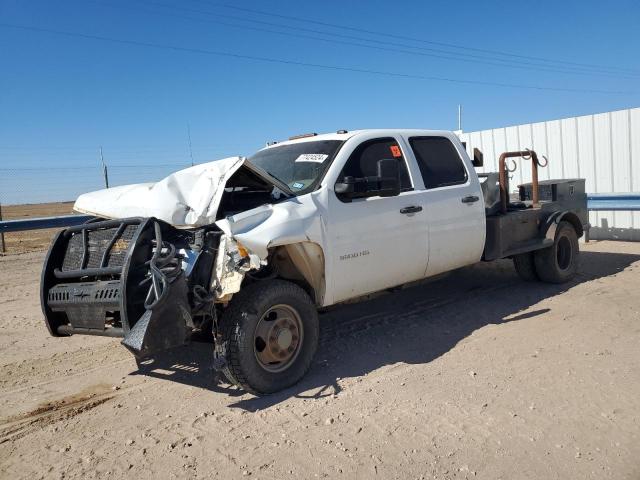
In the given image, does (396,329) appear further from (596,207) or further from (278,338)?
(596,207)

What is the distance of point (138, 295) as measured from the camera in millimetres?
3873

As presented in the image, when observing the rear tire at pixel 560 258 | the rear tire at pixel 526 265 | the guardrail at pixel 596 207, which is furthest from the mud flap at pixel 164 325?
the guardrail at pixel 596 207

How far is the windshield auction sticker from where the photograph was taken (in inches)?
198

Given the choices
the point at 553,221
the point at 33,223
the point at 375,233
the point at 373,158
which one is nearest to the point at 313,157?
the point at 373,158

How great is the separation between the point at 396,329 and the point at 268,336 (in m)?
1.90

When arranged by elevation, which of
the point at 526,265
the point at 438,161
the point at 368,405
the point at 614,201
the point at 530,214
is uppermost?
the point at 438,161

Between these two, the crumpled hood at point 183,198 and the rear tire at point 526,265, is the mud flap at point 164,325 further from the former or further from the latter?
the rear tire at point 526,265

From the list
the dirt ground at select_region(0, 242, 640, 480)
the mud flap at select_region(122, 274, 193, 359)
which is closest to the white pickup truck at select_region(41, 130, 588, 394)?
the mud flap at select_region(122, 274, 193, 359)

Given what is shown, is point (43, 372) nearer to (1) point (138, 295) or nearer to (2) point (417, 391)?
(1) point (138, 295)

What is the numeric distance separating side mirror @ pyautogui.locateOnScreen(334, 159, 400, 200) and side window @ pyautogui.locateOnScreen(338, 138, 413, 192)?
0.68 feet

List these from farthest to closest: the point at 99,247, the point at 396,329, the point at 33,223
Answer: the point at 33,223
the point at 396,329
the point at 99,247

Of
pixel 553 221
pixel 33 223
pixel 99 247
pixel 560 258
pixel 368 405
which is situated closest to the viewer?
pixel 368 405

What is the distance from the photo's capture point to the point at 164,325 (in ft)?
12.1

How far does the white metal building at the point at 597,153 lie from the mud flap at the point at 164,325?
32.5ft
